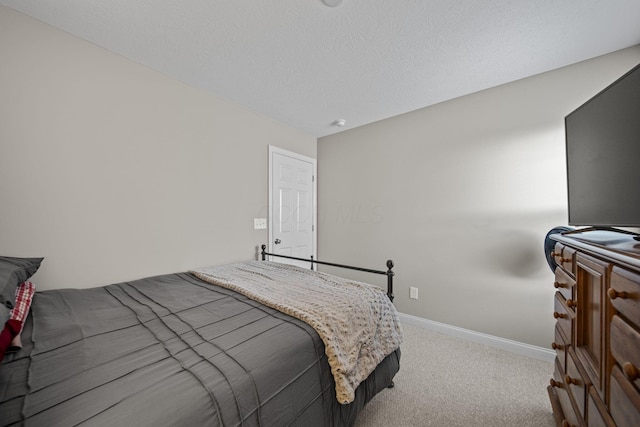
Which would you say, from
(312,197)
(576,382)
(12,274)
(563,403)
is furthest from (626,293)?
(312,197)

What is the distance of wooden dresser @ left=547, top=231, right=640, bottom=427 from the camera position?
2.13 feet

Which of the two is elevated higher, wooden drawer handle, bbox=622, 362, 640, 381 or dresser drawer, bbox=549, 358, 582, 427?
wooden drawer handle, bbox=622, 362, 640, 381

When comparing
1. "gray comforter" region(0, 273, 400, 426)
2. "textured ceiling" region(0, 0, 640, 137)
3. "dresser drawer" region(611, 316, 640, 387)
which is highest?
"textured ceiling" region(0, 0, 640, 137)

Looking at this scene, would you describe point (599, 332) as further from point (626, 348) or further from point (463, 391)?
point (463, 391)

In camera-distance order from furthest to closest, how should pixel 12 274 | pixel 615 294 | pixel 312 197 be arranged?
pixel 312 197, pixel 12 274, pixel 615 294

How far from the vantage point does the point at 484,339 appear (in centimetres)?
237

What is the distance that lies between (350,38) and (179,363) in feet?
7.01

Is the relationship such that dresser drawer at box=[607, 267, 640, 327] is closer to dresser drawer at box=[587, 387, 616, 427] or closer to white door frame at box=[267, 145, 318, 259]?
dresser drawer at box=[587, 387, 616, 427]

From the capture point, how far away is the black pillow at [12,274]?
3.24ft

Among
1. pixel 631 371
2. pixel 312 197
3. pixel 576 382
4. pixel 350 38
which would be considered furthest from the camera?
pixel 312 197

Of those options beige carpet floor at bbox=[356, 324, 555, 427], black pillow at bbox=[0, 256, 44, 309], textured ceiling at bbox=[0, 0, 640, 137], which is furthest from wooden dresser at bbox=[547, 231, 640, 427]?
black pillow at bbox=[0, 256, 44, 309]

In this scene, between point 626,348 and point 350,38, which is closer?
point 626,348

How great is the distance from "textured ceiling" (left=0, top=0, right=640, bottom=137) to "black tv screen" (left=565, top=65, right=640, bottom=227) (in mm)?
848

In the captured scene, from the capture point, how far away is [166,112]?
2186 millimetres
